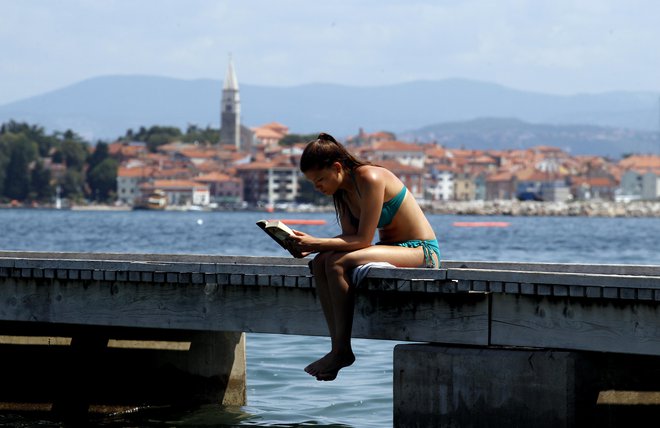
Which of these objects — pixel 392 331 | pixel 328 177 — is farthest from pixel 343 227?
pixel 392 331

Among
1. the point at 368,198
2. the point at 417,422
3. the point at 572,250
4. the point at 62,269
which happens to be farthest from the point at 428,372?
the point at 572,250

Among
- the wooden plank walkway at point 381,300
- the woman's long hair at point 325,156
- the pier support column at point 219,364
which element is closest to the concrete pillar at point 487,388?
the wooden plank walkway at point 381,300

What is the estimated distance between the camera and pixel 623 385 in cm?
996

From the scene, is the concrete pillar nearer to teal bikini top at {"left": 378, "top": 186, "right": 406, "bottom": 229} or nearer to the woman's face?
teal bikini top at {"left": 378, "top": 186, "right": 406, "bottom": 229}

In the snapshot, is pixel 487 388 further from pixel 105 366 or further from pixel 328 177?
pixel 105 366

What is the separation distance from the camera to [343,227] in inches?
384

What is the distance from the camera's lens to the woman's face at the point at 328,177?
9438 millimetres

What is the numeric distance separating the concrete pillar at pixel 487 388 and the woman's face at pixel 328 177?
125 centimetres

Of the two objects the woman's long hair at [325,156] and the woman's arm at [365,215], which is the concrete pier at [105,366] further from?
the woman's long hair at [325,156]

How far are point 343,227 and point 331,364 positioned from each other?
967 mm

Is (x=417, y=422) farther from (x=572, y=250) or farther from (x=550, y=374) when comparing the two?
(x=572, y=250)

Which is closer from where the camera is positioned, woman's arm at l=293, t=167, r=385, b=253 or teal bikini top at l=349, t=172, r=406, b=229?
woman's arm at l=293, t=167, r=385, b=253

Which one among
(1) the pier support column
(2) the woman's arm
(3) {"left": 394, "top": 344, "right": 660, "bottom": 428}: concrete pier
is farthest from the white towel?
(1) the pier support column

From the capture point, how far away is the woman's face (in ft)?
31.0
